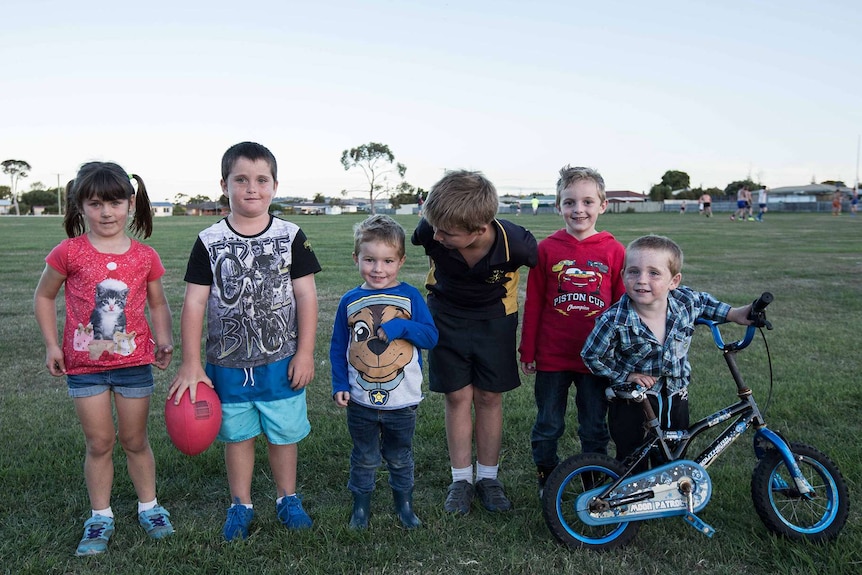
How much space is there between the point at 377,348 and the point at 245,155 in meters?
1.02

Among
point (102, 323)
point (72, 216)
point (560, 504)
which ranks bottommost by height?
point (560, 504)

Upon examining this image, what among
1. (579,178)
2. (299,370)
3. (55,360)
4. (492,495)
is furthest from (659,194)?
(55,360)

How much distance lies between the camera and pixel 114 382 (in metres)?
3.04

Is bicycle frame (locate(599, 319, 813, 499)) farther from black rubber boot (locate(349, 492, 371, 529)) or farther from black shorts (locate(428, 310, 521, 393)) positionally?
black rubber boot (locate(349, 492, 371, 529))

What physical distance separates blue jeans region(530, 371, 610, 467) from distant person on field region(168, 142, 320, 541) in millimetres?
1193

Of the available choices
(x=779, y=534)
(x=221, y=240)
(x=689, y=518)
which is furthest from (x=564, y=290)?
(x=221, y=240)

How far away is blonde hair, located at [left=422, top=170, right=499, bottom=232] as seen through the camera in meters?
3.04

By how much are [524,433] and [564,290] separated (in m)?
1.33

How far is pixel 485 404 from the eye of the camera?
358 centimetres

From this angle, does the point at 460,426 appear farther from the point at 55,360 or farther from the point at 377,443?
the point at 55,360

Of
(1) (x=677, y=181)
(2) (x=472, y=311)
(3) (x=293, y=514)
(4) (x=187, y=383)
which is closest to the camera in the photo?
(4) (x=187, y=383)

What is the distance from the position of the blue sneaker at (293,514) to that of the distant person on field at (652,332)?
1.48m

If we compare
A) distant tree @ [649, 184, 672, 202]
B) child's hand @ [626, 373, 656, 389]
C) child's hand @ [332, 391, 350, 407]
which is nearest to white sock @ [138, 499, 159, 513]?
child's hand @ [332, 391, 350, 407]

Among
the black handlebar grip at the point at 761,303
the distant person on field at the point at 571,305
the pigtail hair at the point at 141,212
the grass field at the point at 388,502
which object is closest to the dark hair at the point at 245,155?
the pigtail hair at the point at 141,212
